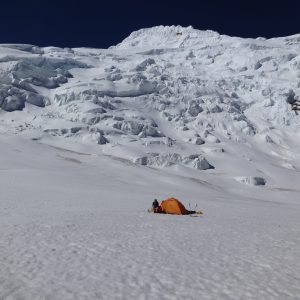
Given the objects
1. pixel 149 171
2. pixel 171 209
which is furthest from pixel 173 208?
pixel 149 171

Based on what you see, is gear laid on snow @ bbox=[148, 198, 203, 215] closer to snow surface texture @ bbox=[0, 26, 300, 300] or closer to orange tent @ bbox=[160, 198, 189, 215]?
orange tent @ bbox=[160, 198, 189, 215]

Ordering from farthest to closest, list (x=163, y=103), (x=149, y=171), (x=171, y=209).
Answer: (x=163, y=103) → (x=149, y=171) → (x=171, y=209)

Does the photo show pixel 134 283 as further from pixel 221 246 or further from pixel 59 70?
pixel 59 70

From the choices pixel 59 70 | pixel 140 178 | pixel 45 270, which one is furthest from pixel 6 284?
pixel 59 70

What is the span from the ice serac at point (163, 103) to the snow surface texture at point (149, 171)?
466mm

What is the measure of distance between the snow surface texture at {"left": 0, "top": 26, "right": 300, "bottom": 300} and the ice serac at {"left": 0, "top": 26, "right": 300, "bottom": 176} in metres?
0.47

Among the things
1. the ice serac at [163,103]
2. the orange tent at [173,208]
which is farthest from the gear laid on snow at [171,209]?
the ice serac at [163,103]

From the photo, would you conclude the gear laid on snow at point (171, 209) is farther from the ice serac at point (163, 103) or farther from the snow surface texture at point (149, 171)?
the ice serac at point (163, 103)

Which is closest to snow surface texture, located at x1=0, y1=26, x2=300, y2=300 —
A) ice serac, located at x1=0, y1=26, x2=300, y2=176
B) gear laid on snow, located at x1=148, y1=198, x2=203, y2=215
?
ice serac, located at x1=0, y1=26, x2=300, y2=176

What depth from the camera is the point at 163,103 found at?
143 metres

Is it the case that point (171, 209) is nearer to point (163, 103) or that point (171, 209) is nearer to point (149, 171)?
point (149, 171)

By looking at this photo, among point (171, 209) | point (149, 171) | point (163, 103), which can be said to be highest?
point (163, 103)

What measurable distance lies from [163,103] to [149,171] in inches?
2451

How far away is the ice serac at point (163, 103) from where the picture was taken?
382ft
